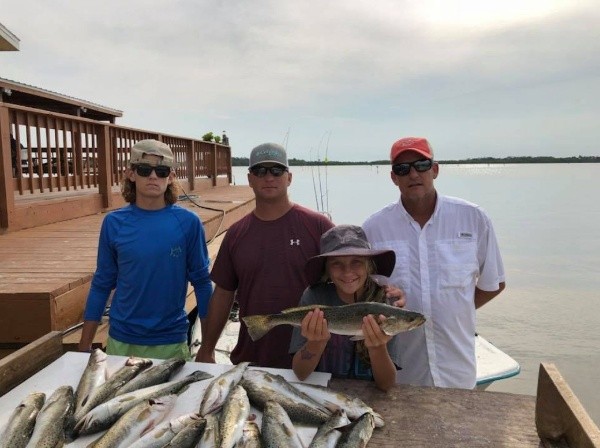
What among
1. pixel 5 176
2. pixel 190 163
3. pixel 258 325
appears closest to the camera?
pixel 258 325

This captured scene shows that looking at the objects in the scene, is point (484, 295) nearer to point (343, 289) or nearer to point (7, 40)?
point (343, 289)

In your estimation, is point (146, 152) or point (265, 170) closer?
point (265, 170)

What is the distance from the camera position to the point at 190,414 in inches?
83.4

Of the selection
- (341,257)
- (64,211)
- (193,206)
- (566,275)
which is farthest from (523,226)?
(341,257)

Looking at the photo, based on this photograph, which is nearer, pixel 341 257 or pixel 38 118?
pixel 341 257

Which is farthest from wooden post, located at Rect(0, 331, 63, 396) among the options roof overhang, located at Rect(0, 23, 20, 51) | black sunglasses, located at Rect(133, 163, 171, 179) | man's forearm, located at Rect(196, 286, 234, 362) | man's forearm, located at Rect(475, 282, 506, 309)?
roof overhang, located at Rect(0, 23, 20, 51)

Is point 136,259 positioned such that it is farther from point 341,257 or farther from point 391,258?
point 391,258

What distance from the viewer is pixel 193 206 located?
11.1m

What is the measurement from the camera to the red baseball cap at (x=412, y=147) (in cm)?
334

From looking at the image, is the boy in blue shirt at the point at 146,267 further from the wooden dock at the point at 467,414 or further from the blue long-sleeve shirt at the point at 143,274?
the wooden dock at the point at 467,414

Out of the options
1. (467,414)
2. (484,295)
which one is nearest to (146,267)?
(467,414)

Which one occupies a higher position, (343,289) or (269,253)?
(269,253)

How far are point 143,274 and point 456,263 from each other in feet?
7.30

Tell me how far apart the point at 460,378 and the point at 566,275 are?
2205 centimetres
